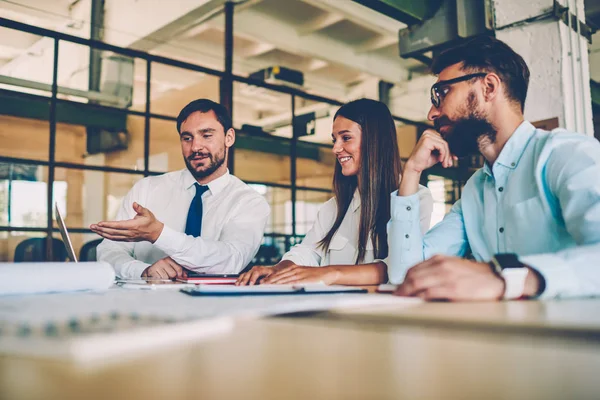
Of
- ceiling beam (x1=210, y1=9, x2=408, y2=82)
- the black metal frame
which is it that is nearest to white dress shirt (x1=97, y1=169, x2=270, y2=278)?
the black metal frame

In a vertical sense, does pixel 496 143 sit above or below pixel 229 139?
below

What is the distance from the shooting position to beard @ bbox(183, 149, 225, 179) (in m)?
2.67

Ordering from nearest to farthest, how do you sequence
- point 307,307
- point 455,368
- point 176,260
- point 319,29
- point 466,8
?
point 455,368 → point 307,307 → point 176,260 → point 466,8 → point 319,29

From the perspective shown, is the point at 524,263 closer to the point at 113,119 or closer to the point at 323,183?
the point at 113,119

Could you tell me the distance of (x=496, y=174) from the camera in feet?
5.08

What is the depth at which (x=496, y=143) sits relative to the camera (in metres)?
1.65

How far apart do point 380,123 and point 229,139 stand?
988 millimetres

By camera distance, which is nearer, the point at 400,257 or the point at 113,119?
the point at 400,257

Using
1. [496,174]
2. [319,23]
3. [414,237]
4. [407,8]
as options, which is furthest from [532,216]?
[319,23]

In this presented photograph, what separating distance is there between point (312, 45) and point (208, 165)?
4259 mm

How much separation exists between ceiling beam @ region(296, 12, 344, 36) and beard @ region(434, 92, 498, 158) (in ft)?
15.3

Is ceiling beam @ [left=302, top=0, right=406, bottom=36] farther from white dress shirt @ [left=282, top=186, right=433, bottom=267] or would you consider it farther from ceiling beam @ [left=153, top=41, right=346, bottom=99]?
white dress shirt @ [left=282, top=186, right=433, bottom=267]

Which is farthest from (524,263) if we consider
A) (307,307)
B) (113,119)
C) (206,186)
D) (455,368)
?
(113,119)

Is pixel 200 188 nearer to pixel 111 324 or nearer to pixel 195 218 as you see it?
pixel 195 218
